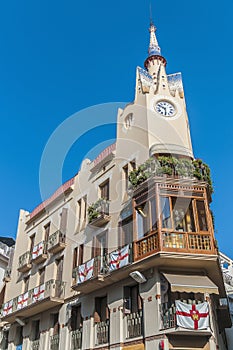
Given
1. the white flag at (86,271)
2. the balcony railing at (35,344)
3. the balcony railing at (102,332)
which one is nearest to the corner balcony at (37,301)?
the balcony railing at (35,344)

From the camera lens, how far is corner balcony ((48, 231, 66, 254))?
26.1 m

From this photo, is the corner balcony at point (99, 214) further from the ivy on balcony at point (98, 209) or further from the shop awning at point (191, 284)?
the shop awning at point (191, 284)

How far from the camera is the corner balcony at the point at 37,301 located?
78.4 feet

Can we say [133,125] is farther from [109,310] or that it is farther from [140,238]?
[109,310]

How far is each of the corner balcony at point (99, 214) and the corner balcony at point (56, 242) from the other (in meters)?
3.62

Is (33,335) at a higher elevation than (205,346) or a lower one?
higher

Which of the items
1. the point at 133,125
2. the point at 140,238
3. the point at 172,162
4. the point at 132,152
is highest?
the point at 133,125

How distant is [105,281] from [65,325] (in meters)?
5.06

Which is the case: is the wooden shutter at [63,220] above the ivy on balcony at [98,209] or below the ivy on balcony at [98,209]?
above

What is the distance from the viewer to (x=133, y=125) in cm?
2505

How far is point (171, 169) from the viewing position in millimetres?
20031

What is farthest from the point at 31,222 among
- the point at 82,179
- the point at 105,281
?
the point at 105,281

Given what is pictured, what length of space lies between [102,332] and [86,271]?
340 cm

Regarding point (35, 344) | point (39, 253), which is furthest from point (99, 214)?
point (35, 344)
